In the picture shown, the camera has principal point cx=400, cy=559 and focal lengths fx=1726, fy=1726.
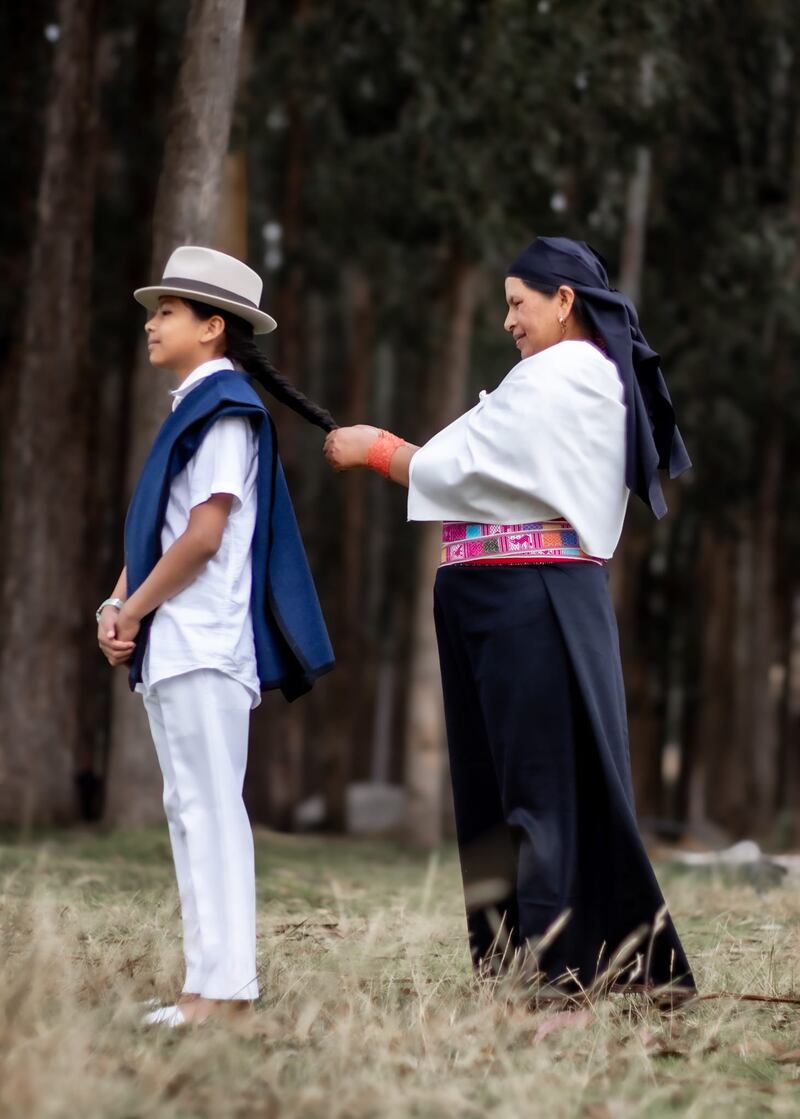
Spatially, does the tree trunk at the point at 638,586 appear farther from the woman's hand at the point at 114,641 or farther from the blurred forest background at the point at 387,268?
the woman's hand at the point at 114,641

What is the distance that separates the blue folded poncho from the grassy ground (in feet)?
2.51

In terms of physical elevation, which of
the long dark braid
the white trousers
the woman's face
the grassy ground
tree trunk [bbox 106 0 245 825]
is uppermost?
tree trunk [bbox 106 0 245 825]

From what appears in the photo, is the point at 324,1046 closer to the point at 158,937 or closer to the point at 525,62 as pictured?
the point at 158,937

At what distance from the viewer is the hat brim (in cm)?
462

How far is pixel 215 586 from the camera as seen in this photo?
14.8 feet

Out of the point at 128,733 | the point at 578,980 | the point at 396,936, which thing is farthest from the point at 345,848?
the point at 578,980

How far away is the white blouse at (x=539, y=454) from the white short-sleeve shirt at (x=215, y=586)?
0.56 meters

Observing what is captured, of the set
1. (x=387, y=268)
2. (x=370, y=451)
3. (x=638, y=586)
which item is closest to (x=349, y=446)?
(x=370, y=451)

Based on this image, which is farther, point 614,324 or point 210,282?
point 614,324

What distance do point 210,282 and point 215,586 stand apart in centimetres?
83

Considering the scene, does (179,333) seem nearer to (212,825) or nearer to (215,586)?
(215,586)

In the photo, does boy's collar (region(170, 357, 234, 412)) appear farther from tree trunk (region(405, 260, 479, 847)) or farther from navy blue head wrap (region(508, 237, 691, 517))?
tree trunk (region(405, 260, 479, 847))

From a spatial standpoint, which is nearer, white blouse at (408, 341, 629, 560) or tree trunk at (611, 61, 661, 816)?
white blouse at (408, 341, 629, 560)

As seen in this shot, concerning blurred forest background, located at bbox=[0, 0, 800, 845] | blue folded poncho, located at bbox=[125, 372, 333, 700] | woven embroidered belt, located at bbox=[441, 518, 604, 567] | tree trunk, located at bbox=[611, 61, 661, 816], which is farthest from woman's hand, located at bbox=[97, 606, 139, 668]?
tree trunk, located at bbox=[611, 61, 661, 816]
